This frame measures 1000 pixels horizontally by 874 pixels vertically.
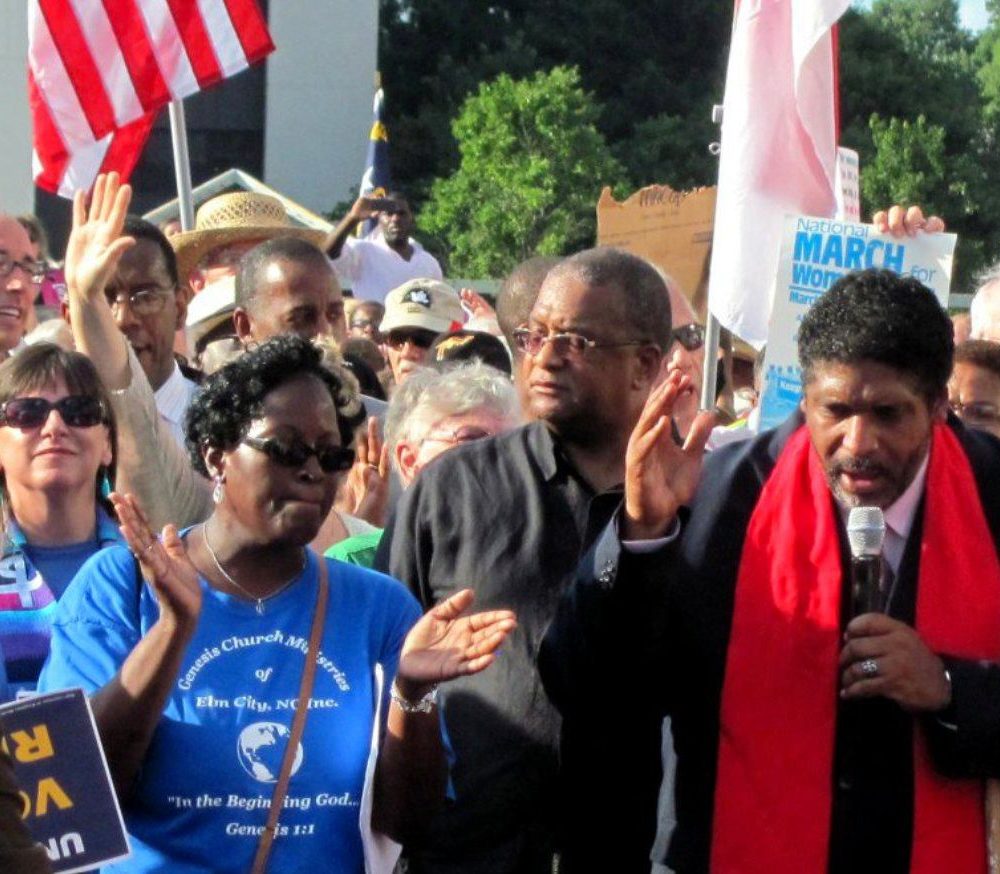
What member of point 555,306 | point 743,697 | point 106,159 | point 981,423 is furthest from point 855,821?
point 106,159

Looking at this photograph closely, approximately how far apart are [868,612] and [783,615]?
186mm

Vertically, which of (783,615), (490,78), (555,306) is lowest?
(490,78)

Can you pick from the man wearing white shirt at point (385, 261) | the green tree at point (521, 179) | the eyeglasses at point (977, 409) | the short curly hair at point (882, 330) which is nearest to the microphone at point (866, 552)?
the short curly hair at point (882, 330)

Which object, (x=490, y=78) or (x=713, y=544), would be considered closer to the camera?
(x=713, y=544)

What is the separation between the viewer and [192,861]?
3.67 metres

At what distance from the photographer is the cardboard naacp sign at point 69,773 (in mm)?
3486

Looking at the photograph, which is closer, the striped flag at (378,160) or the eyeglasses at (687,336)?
the eyeglasses at (687,336)

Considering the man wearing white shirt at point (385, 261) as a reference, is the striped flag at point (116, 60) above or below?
above

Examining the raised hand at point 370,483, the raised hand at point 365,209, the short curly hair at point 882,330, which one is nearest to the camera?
the short curly hair at point 882,330

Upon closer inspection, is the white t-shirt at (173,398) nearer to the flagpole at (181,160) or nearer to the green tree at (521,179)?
the flagpole at (181,160)

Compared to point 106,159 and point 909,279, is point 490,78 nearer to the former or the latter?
point 106,159

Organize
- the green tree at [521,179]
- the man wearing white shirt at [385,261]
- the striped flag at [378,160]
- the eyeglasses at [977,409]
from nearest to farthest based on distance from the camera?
the eyeglasses at [977,409] < the man wearing white shirt at [385,261] < the striped flag at [378,160] < the green tree at [521,179]

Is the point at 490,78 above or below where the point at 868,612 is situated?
below

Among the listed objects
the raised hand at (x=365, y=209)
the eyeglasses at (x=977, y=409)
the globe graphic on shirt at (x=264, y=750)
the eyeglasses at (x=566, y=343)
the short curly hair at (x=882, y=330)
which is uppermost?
the short curly hair at (x=882, y=330)
